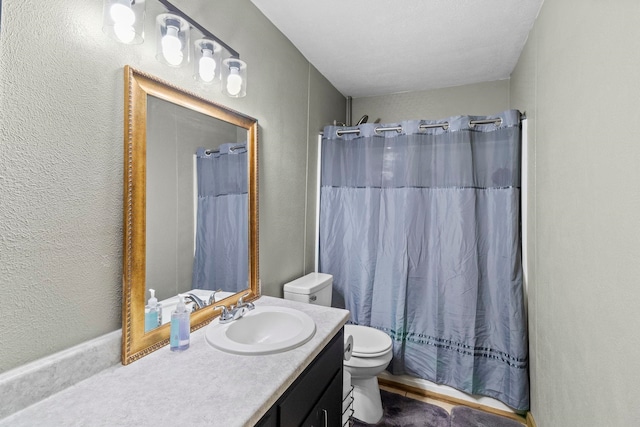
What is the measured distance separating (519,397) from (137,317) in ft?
7.32

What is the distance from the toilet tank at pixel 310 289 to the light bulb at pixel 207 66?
1259mm

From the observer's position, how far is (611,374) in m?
0.88

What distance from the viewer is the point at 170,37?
1.13 meters

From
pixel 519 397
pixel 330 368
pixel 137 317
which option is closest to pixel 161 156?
pixel 137 317

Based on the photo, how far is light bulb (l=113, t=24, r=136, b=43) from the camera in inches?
37.3

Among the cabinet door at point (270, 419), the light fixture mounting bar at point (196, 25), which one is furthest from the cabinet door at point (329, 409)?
the light fixture mounting bar at point (196, 25)

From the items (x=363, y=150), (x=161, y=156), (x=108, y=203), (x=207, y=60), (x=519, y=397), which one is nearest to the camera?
(x=108, y=203)

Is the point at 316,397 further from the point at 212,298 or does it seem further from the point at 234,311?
the point at 212,298

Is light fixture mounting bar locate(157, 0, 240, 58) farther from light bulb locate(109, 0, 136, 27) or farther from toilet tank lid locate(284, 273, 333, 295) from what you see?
toilet tank lid locate(284, 273, 333, 295)

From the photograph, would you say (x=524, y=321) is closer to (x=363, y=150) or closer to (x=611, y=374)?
(x=611, y=374)

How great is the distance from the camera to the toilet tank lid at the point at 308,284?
6.34ft

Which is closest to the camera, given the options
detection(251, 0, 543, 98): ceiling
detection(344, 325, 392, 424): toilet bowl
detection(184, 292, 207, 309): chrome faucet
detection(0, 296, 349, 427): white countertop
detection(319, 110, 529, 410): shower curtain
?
detection(0, 296, 349, 427): white countertop

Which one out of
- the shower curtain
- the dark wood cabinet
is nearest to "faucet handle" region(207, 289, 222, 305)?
the dark wood cabinet

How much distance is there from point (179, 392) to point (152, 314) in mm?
364
